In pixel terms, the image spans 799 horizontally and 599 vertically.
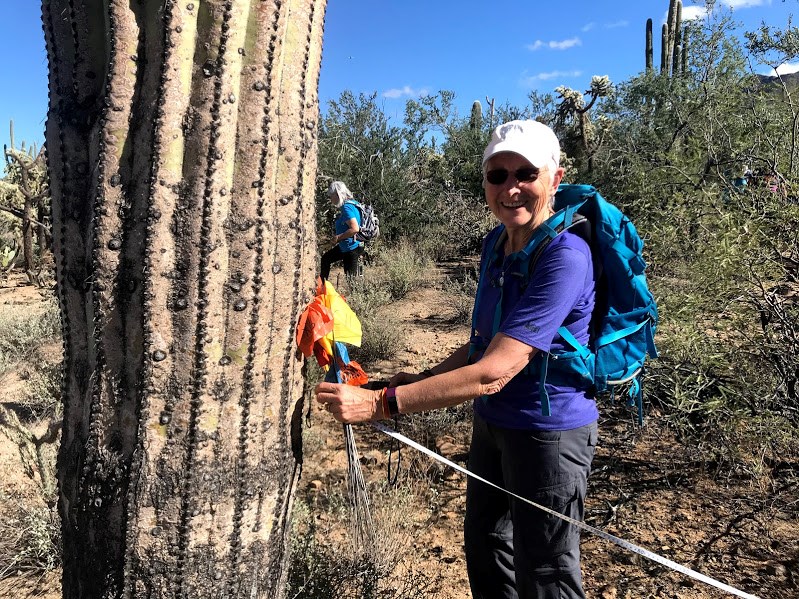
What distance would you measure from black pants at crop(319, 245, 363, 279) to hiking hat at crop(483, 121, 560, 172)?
5.36 meters

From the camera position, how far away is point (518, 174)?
68.5 inches

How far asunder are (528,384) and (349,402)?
586 millimetres

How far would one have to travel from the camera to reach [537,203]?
1.76m

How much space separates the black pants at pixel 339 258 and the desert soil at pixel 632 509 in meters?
3.11

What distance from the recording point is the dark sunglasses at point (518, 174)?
1729mm

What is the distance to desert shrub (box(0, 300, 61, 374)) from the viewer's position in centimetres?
566

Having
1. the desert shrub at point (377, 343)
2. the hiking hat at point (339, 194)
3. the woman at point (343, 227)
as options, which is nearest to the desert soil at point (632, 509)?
the desert shrub at point (377, 343)

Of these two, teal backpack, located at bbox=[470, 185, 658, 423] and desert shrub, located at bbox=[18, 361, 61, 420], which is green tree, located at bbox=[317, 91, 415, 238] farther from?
teal backpack, located at bbox=[470, 185, 658, 423]

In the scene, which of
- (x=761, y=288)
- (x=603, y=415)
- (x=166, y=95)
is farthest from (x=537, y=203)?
(x=603, y=415)

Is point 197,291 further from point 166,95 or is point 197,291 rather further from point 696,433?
point 696,433

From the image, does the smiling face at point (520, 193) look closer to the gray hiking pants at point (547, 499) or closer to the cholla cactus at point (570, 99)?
the gray hiking pants at point (547, 499)

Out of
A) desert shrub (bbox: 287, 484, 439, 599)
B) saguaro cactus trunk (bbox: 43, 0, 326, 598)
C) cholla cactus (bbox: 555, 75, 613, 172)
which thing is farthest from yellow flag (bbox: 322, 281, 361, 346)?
cholla cactus (bbox: 555, 75, 613, 172)

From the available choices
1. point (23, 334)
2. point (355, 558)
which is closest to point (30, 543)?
point (355, 558)

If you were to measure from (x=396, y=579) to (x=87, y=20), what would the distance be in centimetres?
251
